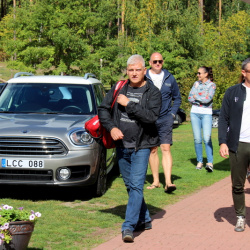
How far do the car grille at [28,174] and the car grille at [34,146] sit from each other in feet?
0.80

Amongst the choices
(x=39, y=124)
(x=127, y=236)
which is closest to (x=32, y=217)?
(x=127, y=236)

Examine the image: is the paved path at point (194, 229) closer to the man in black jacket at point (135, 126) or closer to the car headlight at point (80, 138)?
the man in black jacket at point (135, 126)

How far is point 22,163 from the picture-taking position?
311 inches

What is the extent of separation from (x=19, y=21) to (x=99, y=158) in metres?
24.8

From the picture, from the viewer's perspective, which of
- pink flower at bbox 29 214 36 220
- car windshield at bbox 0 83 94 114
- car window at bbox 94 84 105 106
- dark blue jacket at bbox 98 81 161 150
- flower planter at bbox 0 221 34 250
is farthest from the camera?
car window at bbox 94 84 105 106

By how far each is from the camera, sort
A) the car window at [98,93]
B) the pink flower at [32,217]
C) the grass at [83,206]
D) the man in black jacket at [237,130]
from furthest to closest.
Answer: the car window at [98,93]
the man in black jacket at [237,130]
the grass at [83,206]
the pink flower at [32,217]

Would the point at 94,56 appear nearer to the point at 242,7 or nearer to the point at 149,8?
the point at 149,8

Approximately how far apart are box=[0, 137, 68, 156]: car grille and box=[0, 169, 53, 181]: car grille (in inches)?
9.6

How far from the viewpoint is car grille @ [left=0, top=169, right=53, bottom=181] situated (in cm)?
797

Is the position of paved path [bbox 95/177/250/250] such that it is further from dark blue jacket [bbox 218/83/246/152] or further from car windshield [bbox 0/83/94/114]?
car windshield [bbox 0/83/94/114]

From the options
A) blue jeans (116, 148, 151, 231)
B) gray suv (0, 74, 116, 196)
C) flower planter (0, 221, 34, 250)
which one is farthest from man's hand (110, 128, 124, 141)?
gray suv (0, 74, 116, 196)

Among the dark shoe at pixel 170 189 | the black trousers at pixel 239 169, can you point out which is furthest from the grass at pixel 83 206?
the black trousers at pixel 239 169

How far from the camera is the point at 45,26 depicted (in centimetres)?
3231

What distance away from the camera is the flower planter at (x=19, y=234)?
16.5ft
